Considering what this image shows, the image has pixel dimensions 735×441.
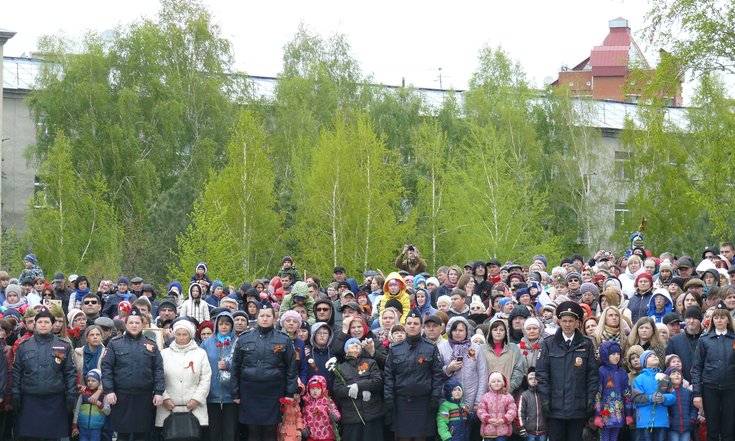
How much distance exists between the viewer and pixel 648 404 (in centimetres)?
1526

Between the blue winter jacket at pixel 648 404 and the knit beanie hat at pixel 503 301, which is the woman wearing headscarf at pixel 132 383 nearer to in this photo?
the knit beanie hat at pixel 503 301

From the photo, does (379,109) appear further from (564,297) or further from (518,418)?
(518,418)

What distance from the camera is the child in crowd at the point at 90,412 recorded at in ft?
51.6

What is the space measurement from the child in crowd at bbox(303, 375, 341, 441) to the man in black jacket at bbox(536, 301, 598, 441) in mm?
2614

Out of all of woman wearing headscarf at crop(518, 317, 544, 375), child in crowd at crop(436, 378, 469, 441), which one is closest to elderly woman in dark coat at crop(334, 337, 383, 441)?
child in crowd at crop(436, 378, 469, 441)

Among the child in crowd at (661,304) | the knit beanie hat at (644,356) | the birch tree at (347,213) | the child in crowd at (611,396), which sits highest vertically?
the birch tree at (347,213)

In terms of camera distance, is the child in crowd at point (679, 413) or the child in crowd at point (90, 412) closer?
the child in crowd at point (679, 413)

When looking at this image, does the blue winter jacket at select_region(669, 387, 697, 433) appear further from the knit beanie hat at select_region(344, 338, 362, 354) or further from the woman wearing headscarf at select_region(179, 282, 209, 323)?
the woman wearing headscarf at select_region(179, 282, 209, 323)

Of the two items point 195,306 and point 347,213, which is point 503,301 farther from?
point 347,213

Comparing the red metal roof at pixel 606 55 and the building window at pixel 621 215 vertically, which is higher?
the red metal roof at pixel 606 55

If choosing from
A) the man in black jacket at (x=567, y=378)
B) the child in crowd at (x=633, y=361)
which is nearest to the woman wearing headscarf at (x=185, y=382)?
the man in black jacket at (x=567, y=378)

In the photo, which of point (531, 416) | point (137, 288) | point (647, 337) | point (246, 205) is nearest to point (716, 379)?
point (647, 337)

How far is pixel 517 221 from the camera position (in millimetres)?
50281

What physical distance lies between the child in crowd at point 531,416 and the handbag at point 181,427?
3.90 metres
